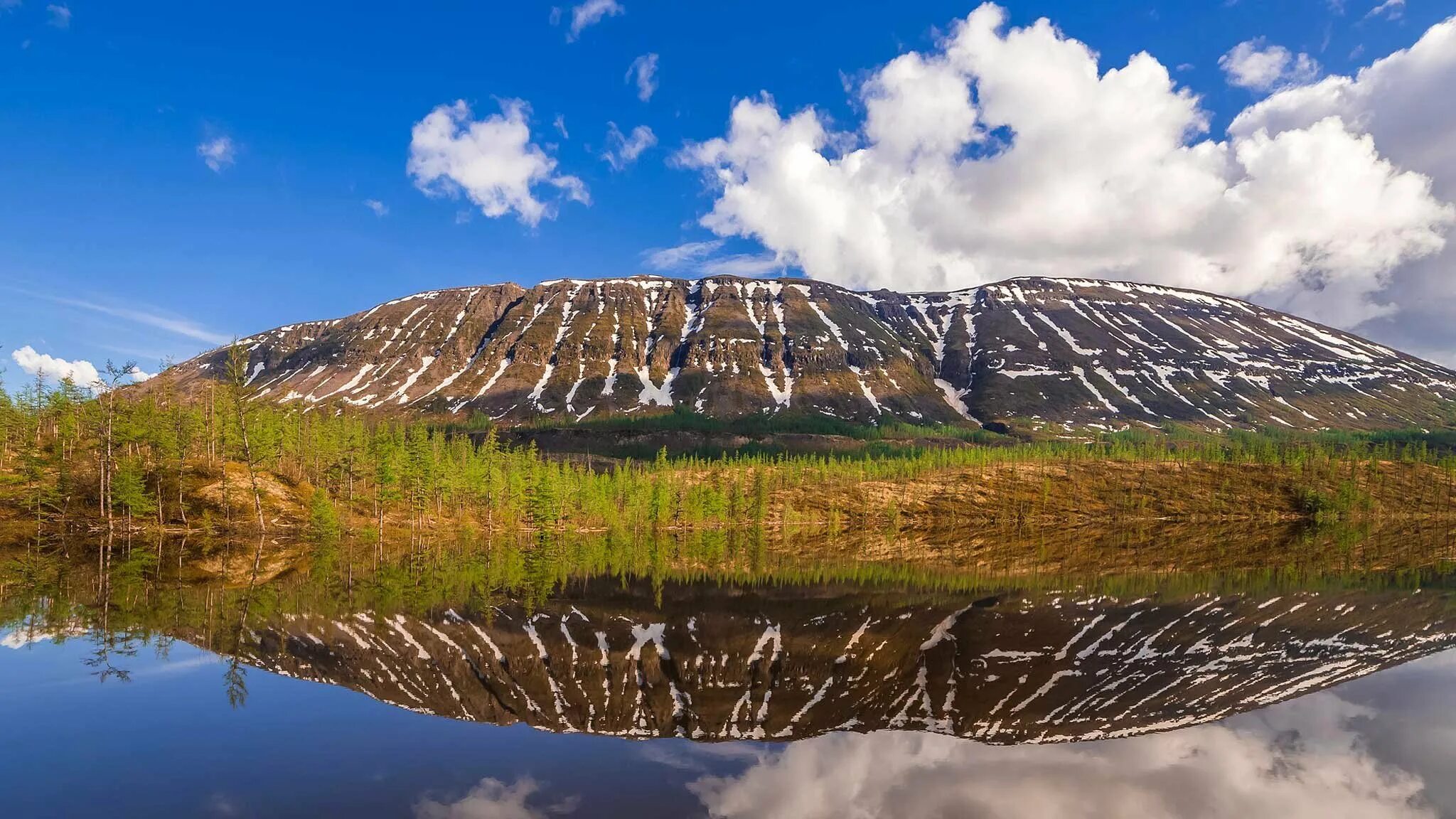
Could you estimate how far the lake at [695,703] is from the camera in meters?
A: 16.1

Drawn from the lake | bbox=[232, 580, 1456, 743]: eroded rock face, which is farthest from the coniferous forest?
bbox=[232, 580, 1456, 743]: eroded rock face

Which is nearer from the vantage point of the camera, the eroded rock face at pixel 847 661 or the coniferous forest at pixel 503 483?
the eroded rock face at pixel 847 661

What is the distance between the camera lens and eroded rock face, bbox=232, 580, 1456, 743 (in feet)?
73.5

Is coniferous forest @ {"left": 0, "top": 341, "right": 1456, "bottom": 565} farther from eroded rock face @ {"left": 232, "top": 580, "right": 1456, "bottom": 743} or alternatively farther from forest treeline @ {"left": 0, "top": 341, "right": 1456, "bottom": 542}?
eroded rock face @ {"left": 232, "top": 580, "right": 1456, "bottom": 743}

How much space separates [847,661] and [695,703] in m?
8.96

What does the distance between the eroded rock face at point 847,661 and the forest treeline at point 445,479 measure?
55.1m

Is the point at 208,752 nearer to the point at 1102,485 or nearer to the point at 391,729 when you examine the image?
the point at 391,729

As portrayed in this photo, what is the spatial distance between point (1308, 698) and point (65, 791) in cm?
3751

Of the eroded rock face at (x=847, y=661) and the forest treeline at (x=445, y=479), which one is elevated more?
the forest treeline at (x=445, y=479)

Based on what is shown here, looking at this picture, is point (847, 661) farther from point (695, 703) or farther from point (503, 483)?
point (503, 483)

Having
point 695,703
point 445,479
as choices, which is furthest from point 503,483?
point 695,703

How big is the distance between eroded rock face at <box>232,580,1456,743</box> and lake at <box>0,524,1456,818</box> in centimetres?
20

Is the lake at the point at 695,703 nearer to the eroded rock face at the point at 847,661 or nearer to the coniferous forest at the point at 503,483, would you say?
the eroded rock face at the point at 847,661

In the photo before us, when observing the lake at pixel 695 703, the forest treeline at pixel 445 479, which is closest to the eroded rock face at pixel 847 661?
the lake at pixel 695 703
